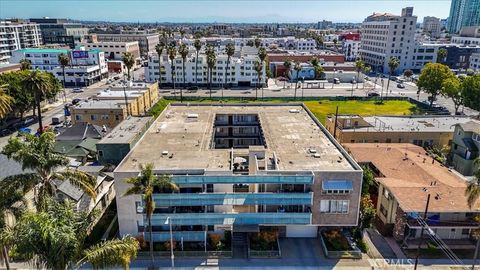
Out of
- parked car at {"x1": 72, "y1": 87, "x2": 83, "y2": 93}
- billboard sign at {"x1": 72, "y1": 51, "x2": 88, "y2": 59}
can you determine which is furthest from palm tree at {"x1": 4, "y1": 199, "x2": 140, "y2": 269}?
billboard sign at {"x1": 72, "y1": 51, "x2": 88, "y2": 59}

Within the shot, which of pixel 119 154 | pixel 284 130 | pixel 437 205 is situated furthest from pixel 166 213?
pixel 437 205

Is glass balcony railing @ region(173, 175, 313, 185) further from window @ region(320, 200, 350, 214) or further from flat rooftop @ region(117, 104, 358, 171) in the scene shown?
window @ region(320, 200, 350, 214)

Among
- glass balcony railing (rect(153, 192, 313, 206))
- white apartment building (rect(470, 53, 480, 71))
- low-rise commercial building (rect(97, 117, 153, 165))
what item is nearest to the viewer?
glass balcony railing (rect(153, 192, 313, 206))

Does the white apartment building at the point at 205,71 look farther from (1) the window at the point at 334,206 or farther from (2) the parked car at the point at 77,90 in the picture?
(1) the window at the point at 334,206

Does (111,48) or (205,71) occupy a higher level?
(111,48)

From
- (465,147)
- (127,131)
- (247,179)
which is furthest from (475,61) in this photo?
(247,179)

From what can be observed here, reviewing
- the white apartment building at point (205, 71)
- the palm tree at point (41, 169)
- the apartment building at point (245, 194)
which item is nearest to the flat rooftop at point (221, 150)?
the apartment building at point (245, 194)

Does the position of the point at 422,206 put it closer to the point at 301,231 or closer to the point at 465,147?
the point at 301,231
